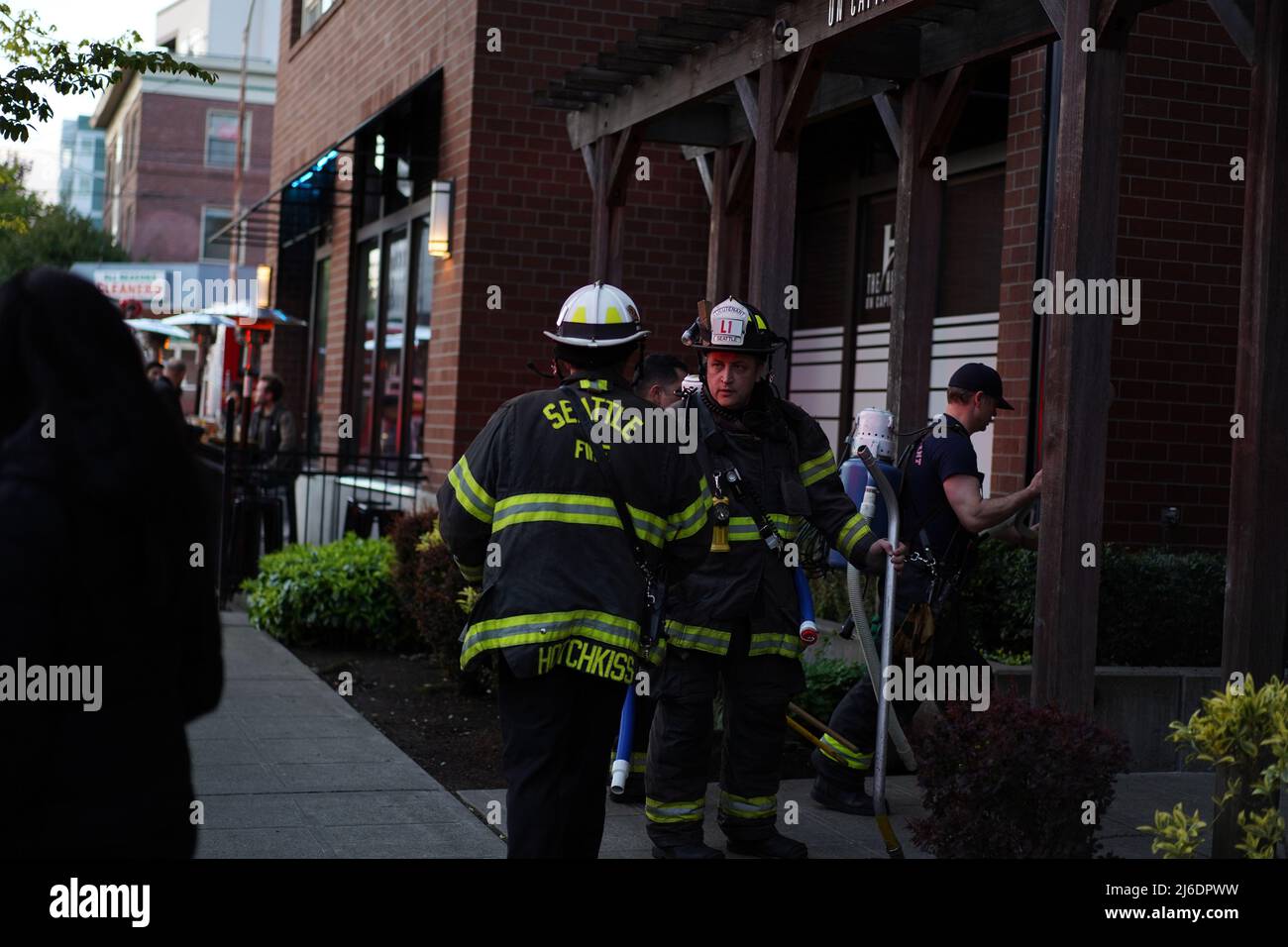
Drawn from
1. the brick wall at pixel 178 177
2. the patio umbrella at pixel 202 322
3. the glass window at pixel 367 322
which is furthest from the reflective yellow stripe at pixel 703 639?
the brick wall at pixel 178 177

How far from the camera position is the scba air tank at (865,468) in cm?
630

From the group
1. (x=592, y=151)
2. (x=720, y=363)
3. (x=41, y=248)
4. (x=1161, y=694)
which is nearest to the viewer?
(x=720, y=363)

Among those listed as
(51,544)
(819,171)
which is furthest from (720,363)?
(819,171)

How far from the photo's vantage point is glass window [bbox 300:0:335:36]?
1846 cm

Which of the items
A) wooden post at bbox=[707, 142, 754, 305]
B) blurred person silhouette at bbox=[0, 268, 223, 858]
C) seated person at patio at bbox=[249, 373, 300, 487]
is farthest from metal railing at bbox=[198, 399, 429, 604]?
blurred person silhouette at bbox=[0, 268, 223, 858]

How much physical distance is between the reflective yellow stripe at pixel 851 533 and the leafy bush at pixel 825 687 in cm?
203

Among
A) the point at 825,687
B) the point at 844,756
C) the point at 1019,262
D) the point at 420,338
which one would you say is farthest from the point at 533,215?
the point at 844,756

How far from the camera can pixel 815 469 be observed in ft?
19.7

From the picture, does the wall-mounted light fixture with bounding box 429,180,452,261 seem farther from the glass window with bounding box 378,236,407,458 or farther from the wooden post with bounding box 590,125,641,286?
the wooden post with bounding box 590,125,641,286

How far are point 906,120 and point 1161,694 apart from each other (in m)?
3.54

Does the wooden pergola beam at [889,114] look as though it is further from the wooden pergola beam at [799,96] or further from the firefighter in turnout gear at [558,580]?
the firefighter in turnout gear at [558,580]

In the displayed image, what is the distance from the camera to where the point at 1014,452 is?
30.2 ft

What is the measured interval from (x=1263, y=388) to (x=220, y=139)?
5383 centimetres
